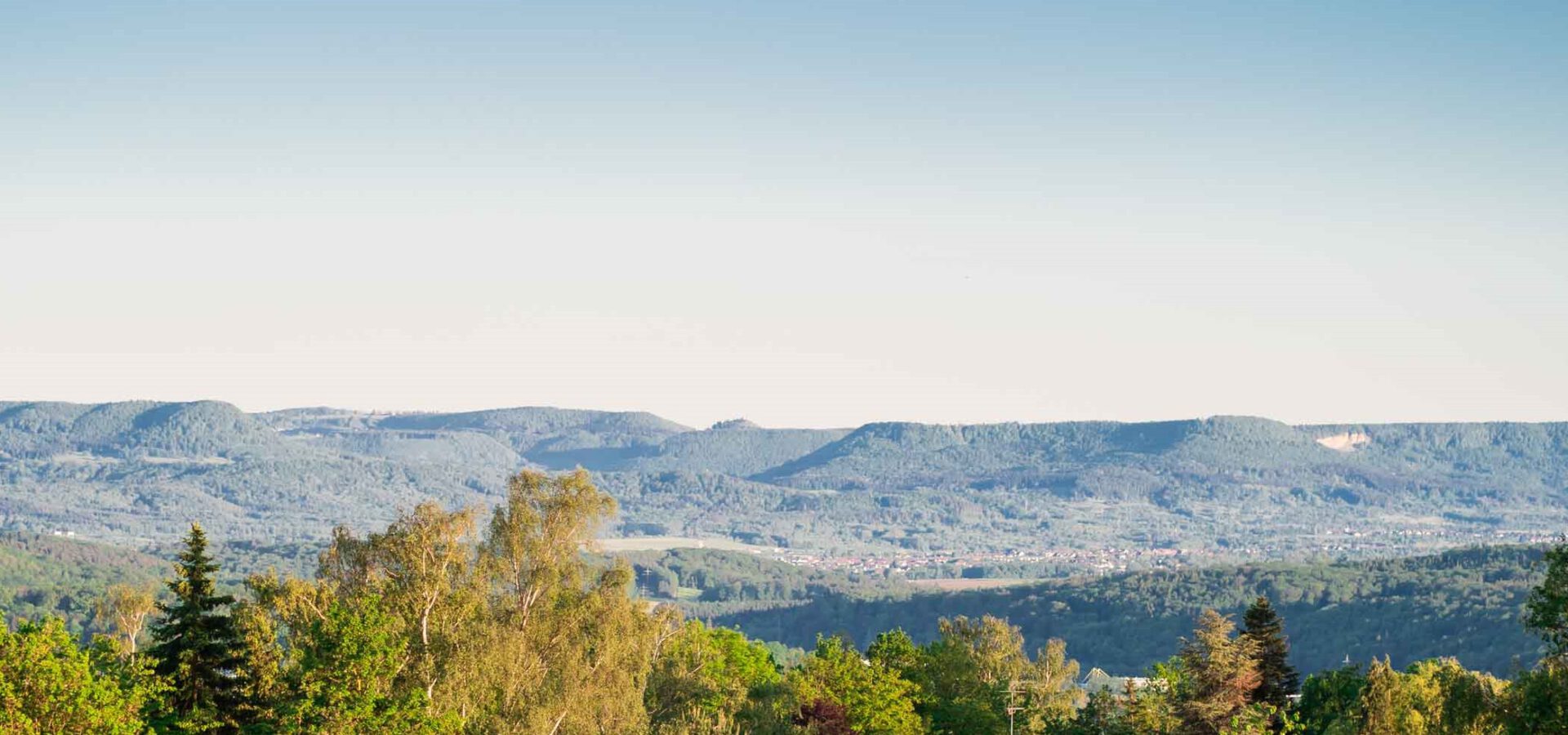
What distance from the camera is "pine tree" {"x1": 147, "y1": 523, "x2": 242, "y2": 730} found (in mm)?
78125

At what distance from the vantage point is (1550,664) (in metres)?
57.5

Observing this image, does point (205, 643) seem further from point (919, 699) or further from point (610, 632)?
point (919, 699)

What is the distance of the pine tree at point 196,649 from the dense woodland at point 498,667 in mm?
99

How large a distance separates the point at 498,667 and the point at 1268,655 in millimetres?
47536

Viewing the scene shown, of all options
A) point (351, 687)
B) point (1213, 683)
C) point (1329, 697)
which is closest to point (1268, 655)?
point (1329, 697)

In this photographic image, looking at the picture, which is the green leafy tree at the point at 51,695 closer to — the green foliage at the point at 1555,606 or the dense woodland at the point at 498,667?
the dense woodland at the point at 498,667

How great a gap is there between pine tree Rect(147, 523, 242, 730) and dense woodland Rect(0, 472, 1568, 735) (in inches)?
3.9

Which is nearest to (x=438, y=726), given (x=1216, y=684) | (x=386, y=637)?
(x=386, y=637)

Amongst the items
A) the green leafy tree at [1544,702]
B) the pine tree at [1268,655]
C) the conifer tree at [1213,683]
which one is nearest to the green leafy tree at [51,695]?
the green leafy tree at [1544,702]

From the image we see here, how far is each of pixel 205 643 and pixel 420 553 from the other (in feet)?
31.7

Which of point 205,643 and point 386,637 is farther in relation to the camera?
point 205,643

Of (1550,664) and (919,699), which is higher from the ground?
(1550,664)

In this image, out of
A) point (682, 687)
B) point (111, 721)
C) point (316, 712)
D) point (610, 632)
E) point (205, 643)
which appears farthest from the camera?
point (682, 687)

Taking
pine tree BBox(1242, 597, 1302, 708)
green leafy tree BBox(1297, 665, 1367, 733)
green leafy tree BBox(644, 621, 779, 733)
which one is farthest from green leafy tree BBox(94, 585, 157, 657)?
green leafy tree BBox(1297, 665, 1367, 733)
